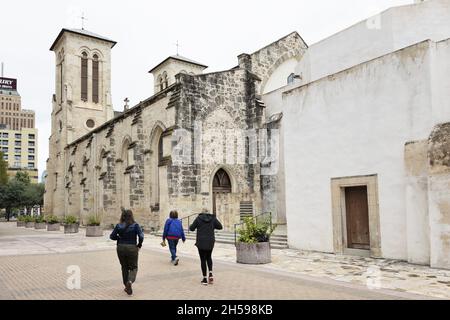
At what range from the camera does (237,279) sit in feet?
27.5

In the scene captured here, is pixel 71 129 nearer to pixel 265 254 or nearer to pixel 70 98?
pixel 70 98

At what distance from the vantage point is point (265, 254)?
34.7 ft

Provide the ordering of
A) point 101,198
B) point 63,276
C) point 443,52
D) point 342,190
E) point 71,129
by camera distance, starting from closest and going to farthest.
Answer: point 63,276 < point 443,52 < point 342,190 < point 101,198 < point 71,129

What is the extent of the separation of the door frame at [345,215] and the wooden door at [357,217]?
13 centimetres

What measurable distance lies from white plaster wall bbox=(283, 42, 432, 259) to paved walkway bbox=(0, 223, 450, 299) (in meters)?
1.06

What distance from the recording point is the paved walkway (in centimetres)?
695

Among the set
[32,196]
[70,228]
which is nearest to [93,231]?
[70,228]

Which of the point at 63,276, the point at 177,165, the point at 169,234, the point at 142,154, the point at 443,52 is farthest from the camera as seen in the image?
the point at 142,154

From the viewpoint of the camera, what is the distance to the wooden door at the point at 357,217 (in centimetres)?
1149

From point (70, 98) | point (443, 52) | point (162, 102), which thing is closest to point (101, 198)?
point (162, 102)

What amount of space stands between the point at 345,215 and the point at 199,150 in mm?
10168

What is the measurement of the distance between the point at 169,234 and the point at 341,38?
11.3 metres

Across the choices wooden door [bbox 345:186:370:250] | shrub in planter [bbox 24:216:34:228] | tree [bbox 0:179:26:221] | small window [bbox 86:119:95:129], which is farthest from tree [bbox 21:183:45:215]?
wooden door [bbox 345:186:370:250]

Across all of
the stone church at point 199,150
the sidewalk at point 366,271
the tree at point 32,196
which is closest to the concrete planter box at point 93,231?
the stone church at point 199,150
